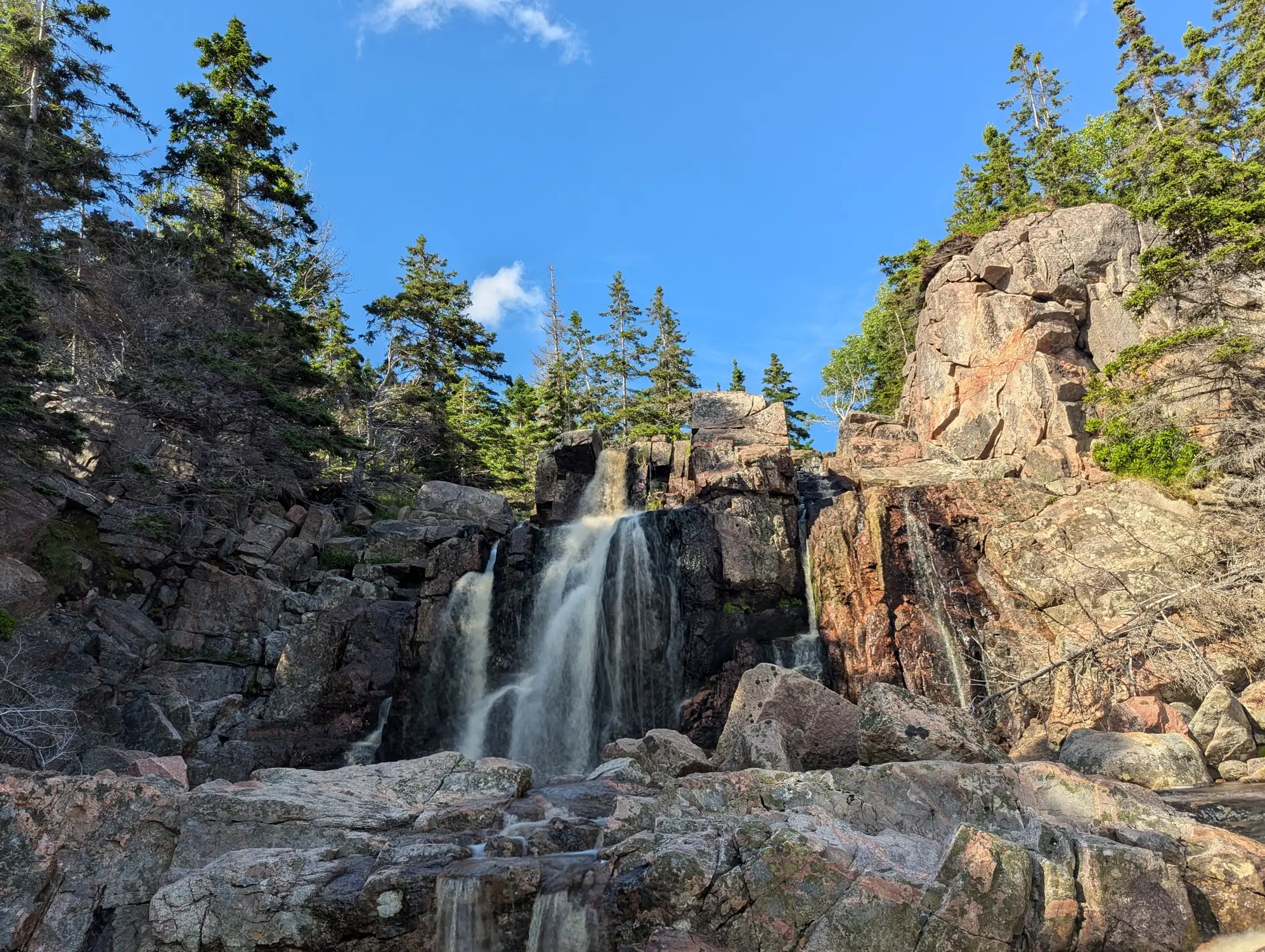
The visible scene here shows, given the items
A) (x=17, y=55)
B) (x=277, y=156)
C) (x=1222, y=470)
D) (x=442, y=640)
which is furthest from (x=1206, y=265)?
(x=17, y=55)

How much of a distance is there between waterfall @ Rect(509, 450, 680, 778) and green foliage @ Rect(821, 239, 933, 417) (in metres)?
20.6

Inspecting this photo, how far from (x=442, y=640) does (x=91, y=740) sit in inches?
343

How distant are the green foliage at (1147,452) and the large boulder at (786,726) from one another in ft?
48.3

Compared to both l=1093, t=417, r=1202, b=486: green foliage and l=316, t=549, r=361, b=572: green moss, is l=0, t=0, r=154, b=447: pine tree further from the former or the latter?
l=1093, t=417, r=1202, b=486: green foliage

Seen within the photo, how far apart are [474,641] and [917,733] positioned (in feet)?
49.9

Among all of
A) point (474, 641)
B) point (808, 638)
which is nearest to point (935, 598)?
point (808, 638)

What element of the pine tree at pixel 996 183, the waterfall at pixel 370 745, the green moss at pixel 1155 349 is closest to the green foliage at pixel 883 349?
the pine tree at pixel 996 183

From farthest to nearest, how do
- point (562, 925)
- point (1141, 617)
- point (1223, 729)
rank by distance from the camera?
point (1141, 617) → point (1223, 729) → point (562, 925)

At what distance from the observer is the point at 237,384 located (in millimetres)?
22578

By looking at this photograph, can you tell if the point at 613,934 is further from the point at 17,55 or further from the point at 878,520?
the point at 17,55

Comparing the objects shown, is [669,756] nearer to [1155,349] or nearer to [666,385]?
[1155,349]

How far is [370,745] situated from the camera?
2011 centimetres

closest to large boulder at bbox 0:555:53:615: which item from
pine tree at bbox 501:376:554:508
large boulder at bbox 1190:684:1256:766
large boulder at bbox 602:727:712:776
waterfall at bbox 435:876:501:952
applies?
large boulder at bbox 602:727:712:776

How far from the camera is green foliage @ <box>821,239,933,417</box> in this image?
38062 millimetres
